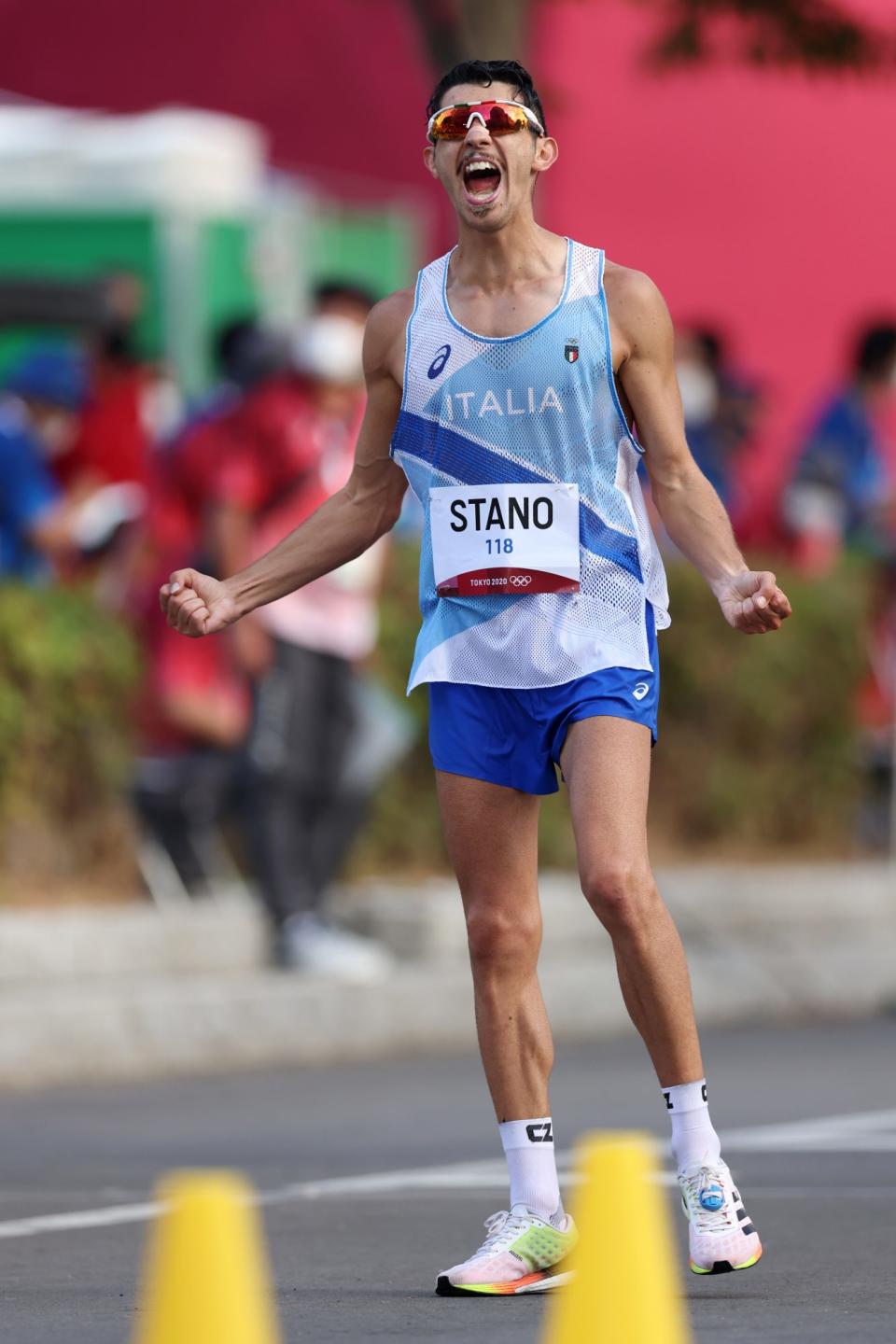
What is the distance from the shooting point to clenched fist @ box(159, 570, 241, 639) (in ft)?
20.5

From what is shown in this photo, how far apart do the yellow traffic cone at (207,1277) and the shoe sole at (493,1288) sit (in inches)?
61.8

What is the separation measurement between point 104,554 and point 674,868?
2687mm

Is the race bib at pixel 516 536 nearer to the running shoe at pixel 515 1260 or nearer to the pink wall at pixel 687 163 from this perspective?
the running shoe at pixel 515 1260

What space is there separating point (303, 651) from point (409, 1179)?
390cm

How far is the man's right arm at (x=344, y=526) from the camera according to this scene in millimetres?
6203

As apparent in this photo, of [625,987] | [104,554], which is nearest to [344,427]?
[104,554]

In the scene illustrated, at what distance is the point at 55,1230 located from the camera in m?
6.97

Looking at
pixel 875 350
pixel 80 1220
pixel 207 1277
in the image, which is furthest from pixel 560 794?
pixel 207 1277

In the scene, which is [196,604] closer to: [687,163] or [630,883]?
[630,883]

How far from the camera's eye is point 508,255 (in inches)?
238

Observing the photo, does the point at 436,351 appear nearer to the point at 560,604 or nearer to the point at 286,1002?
the point at 560,604

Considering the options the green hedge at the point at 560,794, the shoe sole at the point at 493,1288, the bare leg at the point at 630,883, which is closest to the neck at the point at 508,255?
the bare leg at the point at 630,883

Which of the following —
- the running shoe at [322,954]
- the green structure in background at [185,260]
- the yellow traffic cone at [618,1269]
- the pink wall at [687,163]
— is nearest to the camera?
the yellow traffic cone at [618,1269]

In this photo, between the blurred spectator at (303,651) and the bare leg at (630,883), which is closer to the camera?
the bare leg at (630,883)
